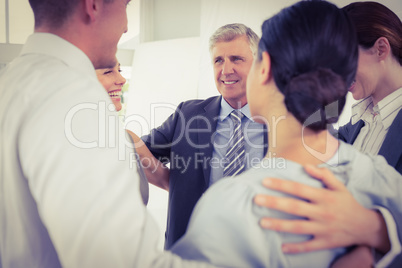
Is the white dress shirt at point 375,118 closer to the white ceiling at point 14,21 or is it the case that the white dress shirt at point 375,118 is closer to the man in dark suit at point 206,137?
the man in dark suit at point 206,137

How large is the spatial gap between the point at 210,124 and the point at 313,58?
61 cm

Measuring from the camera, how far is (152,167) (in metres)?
1.06

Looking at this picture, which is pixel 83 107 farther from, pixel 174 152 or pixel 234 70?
pixel 234 70

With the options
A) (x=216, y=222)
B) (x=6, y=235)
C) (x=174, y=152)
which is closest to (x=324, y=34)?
(x=216, y=222)

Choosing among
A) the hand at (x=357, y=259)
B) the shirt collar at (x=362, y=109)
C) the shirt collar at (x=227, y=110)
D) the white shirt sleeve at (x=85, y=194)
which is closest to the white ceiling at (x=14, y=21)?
the shirt collar at (x=227, y=110)

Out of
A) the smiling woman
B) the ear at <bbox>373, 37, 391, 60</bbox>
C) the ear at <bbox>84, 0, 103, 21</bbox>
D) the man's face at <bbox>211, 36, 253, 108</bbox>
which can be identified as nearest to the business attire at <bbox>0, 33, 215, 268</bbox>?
the ear at <bbox>84, 0, 103, 21</bbox>

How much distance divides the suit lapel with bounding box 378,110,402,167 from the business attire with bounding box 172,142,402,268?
0.22m

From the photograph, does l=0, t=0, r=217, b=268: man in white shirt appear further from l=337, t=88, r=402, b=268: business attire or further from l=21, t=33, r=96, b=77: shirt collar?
l=337, t=88, r=402, b=268: business attire

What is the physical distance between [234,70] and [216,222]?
0.84m

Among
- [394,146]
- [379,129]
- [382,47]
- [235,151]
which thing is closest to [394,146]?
[394,146]

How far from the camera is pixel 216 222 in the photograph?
16.5 inches

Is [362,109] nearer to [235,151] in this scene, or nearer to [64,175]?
[235,151]

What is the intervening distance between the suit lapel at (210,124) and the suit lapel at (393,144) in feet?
1.50

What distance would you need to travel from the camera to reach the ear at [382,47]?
0.72 m
